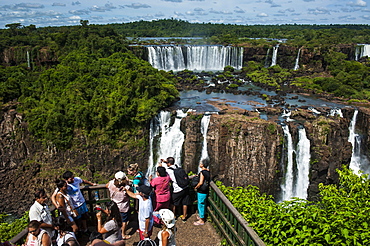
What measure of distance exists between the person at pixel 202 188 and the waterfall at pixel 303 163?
14.3 metres

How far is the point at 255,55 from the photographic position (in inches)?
1710

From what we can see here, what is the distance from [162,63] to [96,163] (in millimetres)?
20681

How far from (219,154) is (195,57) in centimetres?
2351

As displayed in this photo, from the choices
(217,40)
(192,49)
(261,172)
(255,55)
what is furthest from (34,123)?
(217,40)

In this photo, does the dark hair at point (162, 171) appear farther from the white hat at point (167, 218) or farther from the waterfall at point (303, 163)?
the waterfall at point (303, 163)

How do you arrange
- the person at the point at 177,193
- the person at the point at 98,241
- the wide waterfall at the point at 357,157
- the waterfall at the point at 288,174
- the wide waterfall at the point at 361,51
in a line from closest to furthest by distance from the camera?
1. the person at the point at 98,241
2. the person at the point at 177,193
3. the waterfall at the point at 288,174
4. the wide waterfall at the point at 357,157
5. the wide waterfall at the point at 361,51

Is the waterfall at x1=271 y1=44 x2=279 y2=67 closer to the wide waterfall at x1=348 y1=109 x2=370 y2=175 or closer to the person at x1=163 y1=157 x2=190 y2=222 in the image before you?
the wide waterfall at x1=348 y1=109 x2=370 y2=175

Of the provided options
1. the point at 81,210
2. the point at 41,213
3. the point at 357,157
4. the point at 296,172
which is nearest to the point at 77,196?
the point at 81,210

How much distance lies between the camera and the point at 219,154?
810 inches

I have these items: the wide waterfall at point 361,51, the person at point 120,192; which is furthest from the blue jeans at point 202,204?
the wide waterfall at point 361,51

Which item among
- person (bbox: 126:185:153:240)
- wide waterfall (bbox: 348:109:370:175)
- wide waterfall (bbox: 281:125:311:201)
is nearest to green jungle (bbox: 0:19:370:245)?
person (bbox: 126:185:153:240)

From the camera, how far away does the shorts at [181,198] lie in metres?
7.35

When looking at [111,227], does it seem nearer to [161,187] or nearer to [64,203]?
[64,203]

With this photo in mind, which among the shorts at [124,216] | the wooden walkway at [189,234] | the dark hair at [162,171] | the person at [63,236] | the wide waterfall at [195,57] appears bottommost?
Answer: the wooden walkway at [189,234]
